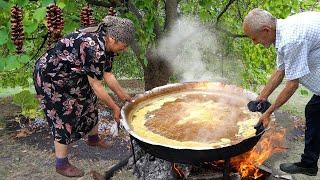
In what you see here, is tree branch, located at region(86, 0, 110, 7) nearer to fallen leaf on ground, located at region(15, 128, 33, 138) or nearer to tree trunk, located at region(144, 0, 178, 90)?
tree trunk, located at region(144, 0, 178, 90)

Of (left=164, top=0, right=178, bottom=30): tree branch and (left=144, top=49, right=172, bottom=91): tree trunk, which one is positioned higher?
(left=164, top=0, right=178, bottom=30): tree branch

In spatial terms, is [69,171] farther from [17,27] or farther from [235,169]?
[235,169]

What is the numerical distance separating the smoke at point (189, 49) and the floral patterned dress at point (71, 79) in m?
1.94

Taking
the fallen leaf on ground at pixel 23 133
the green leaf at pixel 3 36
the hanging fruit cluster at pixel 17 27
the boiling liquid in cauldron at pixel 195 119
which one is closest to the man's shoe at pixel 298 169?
the boiling liquid in cauldron at pixel 195 119

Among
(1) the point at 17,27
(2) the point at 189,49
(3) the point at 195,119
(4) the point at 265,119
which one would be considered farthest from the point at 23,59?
(2) the point at 189,49

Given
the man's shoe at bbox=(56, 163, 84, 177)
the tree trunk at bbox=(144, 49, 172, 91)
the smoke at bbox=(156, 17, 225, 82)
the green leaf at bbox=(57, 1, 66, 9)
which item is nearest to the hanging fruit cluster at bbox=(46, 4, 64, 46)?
the green leaf at bbox=(57, 1, 66, 9)

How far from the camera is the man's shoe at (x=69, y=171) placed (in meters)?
5.41

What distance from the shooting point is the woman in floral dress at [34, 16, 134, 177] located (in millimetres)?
4645

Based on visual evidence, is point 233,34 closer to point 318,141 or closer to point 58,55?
point 318,141

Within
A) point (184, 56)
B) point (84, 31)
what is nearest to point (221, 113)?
point (84, 31)

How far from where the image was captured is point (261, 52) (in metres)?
6.76

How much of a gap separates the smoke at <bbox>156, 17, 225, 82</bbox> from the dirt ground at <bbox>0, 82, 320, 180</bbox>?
1.52 m

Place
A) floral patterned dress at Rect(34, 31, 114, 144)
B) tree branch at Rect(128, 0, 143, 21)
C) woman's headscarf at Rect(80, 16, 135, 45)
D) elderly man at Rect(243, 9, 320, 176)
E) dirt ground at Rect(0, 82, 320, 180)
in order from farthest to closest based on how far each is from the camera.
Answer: tree branch at Rect(128, 0, 143, 21) → dirt ground at Rect(0, 82, 320, 180) → floral patterned dress at Rect(34, 31, 114, 144) → woman's headscarf at Rect(80, 16, 135, 45) → elderly man at Rect(243, 9, 320, 176)

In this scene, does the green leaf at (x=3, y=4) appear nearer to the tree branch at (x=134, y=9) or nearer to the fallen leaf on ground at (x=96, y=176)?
the tree branch at (x=134, y=9)
